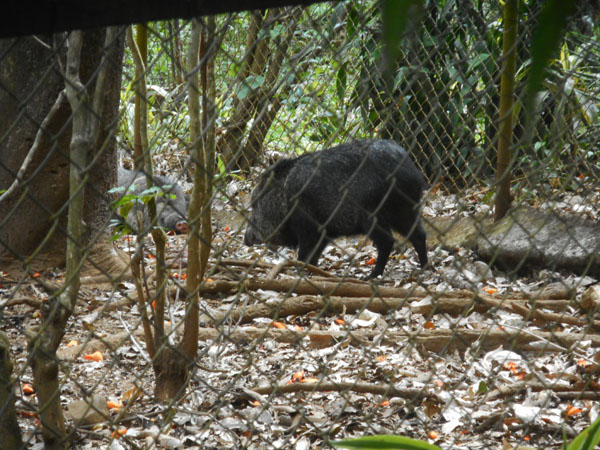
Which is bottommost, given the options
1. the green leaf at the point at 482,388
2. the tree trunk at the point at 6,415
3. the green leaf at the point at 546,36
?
the green leaf at the point at 482,388

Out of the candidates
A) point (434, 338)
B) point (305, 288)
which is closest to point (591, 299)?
point (434, 338)

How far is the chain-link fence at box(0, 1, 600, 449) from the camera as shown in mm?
1677

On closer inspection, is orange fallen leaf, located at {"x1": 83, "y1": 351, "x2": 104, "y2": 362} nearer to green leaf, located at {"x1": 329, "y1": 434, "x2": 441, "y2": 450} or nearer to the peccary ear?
green leaf, located at {"x1": 329, "y1": 434, "x2": 441, "y2": 450}

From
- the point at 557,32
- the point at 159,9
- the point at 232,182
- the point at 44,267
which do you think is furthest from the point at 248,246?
the point at 557,32

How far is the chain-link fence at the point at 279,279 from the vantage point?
5.50 feet

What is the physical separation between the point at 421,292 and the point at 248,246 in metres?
2.49

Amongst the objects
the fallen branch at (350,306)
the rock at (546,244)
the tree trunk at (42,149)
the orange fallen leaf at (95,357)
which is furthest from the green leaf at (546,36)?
the rock at (546,244)

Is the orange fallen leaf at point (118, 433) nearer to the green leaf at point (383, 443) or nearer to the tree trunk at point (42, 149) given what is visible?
the green leaf at point (383, 443)

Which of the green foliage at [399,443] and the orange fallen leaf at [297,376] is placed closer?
the green foliage at [399,443]

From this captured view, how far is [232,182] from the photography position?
7.11 m

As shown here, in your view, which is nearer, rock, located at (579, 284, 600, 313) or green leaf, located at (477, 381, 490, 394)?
green leaf, located at (477, 381, 490, 394)

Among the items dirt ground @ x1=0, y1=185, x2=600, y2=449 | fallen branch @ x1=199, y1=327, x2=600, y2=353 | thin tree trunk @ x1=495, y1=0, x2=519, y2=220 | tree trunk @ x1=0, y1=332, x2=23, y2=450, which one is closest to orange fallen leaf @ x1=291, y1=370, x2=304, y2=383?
dirt ground @ x1=0, y1=185, x2=600, y2=449

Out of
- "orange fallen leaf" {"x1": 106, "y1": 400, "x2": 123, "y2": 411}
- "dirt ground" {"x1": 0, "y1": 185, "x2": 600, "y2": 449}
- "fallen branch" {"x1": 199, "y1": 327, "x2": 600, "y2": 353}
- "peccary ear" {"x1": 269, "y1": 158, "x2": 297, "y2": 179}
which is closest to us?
"dirt ground" {"x1": 0, "y1": 185, "x2": 600, "y2": 449}

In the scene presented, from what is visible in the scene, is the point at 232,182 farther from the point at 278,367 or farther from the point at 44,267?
the point at 278,367
